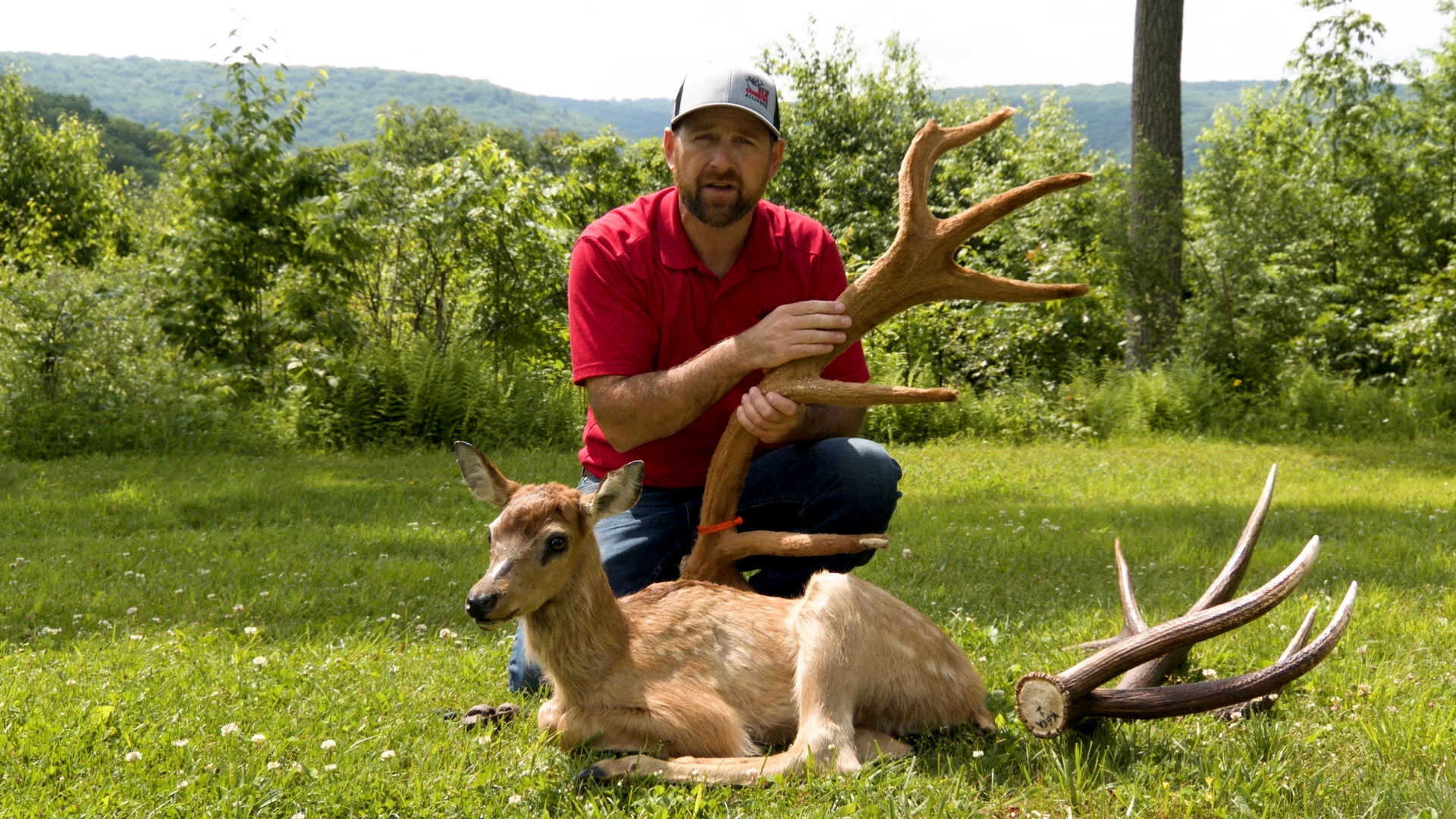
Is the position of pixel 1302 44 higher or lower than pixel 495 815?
higher

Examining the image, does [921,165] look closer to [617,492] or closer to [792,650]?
[617,492]

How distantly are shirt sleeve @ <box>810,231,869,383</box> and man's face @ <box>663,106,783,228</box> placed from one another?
48cm

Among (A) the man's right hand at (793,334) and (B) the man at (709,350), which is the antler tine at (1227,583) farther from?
(A) the man's right hand at (793,334)

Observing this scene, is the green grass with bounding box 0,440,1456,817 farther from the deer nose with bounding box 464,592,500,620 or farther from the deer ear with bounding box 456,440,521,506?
the deer ear with bounding box 456,440,521,506

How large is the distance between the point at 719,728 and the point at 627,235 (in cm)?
212

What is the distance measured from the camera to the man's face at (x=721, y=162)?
466 cm

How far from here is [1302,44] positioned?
1691cm

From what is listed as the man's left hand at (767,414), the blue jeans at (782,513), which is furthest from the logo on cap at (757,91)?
the blue jeans at (782,513)

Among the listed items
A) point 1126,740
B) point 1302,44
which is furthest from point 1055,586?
point 1302,44

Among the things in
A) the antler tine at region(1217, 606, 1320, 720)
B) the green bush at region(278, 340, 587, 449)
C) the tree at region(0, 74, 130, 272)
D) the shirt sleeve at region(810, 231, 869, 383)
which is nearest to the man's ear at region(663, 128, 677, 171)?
the shirt sleeve at region(810, 231, 869, 383)

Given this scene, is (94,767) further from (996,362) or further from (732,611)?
(996,362)

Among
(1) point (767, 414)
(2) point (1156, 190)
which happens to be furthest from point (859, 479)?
(2) point (1156, 190)

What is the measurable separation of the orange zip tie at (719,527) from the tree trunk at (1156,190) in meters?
10.9

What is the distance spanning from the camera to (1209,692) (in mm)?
3525
